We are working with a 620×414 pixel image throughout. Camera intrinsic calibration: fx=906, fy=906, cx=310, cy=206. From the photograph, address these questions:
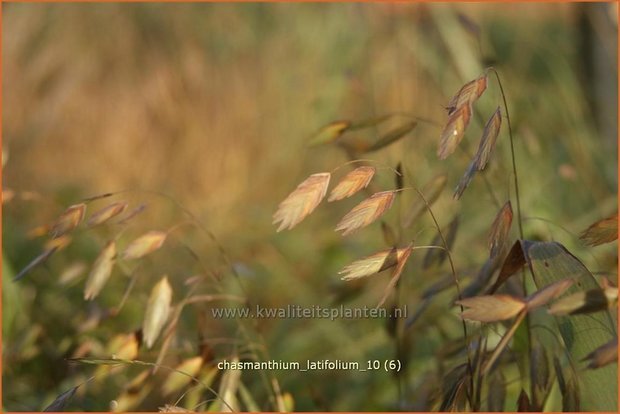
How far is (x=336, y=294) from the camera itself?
1342mm

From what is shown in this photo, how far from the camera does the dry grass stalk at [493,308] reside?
0.62 meters

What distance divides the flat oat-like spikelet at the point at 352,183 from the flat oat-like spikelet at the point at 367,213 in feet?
0.05

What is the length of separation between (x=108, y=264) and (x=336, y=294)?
19.5 inches

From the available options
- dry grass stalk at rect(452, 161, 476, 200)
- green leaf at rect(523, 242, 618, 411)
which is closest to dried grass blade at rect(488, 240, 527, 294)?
green leaf at rect(523, 242, 618, 411)

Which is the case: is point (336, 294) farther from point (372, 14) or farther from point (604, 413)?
point (372, 14)

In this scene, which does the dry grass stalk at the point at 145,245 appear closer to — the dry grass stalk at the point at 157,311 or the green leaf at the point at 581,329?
the dry grass stalk at the point at 157,311

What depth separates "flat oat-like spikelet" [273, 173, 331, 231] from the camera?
0.70 metres

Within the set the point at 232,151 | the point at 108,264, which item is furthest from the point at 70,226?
the point at 232,151

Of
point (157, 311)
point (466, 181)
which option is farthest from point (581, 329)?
point (157, 311)

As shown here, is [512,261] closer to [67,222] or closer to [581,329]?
[581,329]

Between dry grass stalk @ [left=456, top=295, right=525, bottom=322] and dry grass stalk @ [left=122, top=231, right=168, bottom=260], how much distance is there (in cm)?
37

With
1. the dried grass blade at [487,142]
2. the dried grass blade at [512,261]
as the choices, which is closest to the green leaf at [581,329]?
the dried grass blade at [512,261]

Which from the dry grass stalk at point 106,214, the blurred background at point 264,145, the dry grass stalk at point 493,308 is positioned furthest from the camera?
the blurred background at point 264,145

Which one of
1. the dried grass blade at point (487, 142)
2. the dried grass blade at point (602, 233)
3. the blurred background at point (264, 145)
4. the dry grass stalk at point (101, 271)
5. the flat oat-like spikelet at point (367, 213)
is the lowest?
the blurred background at point (264, 145)
